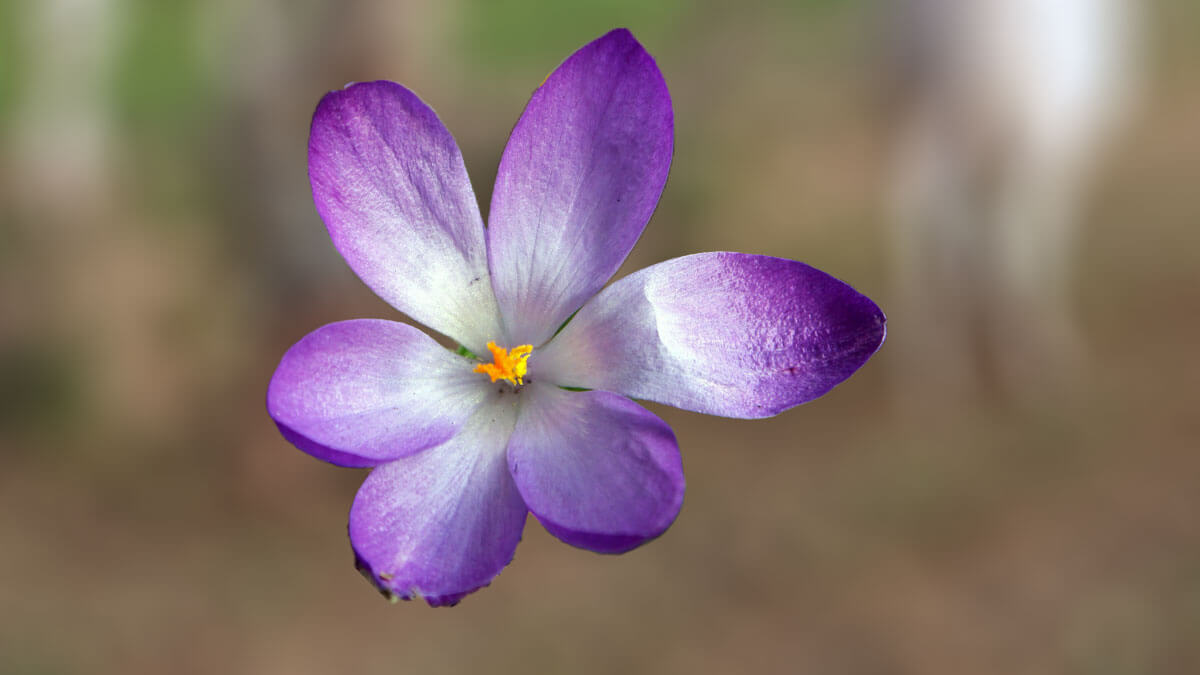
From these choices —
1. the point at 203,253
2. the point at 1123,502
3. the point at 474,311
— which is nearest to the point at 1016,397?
the point at 1123,502

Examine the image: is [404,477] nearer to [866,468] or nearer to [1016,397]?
[866,468]

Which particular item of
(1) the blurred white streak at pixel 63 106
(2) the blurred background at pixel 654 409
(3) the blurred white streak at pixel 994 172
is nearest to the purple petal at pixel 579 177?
(2) the blurred background at pixel 654 409

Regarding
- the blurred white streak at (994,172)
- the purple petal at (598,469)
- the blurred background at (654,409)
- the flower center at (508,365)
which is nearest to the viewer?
the purple petal at (598,469)

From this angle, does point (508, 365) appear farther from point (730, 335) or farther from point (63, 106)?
point (63, 106)

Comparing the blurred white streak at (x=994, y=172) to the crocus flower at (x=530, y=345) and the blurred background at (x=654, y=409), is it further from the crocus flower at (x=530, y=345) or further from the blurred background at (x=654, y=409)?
the crocus flower at (x=530, y=345)

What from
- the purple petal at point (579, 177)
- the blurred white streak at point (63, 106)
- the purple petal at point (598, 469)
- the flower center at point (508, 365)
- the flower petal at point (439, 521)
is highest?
the purple petal at point (579, 177)

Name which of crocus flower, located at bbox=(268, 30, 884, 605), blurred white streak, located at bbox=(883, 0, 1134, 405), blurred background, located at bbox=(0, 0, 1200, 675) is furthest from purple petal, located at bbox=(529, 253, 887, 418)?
blurred white streak, located at bbox=(883, 0, 1134, 405)

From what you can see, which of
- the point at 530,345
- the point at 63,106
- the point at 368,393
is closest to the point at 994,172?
the point at 63,106
